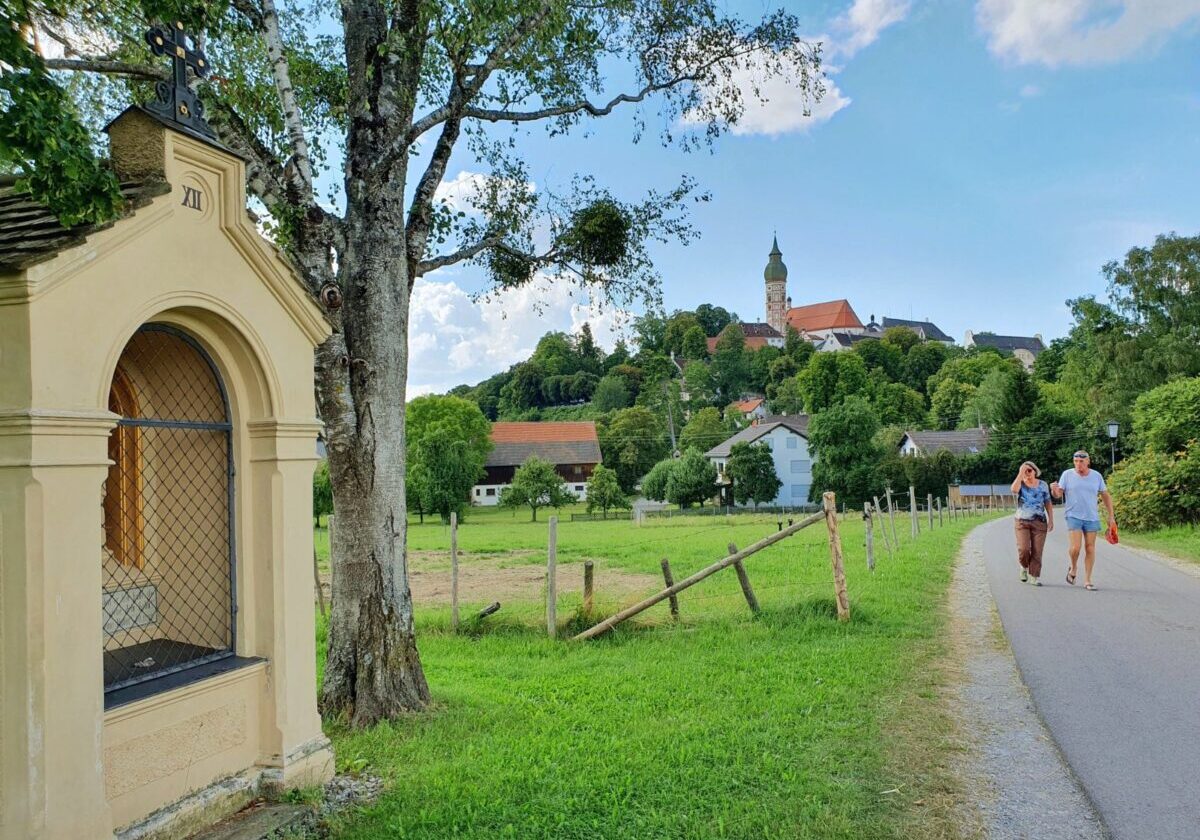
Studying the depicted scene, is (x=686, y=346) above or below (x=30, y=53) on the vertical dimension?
above

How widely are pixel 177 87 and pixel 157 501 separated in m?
2.74

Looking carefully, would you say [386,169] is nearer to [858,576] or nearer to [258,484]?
[258,484]

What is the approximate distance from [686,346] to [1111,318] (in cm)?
9070

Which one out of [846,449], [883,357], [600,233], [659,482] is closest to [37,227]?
[600,233]

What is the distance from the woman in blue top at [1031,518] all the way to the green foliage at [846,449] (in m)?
48.0

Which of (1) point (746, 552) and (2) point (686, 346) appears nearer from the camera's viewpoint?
(1) point (746, 552)

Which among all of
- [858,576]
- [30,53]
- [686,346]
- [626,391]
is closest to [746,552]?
[858,576]

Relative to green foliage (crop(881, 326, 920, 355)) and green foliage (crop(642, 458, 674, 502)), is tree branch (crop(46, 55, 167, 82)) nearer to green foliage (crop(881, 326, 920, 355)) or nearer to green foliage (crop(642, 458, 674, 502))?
green foliage (crop(642, 458, 674, 502))

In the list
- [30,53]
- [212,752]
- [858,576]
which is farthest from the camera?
[858,576]

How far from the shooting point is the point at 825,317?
170 m

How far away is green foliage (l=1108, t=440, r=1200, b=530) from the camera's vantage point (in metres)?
22.1

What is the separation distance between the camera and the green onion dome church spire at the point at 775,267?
180 m

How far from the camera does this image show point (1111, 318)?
159ft

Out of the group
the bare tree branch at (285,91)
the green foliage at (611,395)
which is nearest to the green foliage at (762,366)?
the green foliage at (611,395)
